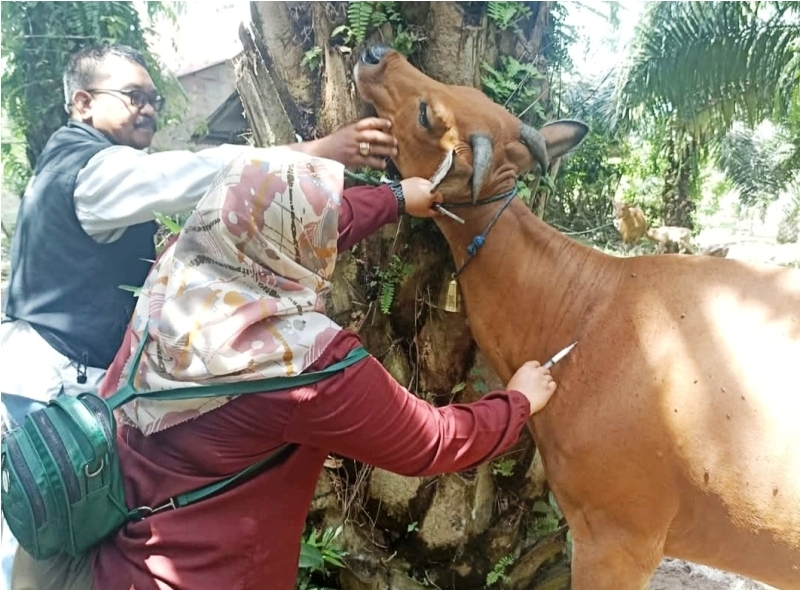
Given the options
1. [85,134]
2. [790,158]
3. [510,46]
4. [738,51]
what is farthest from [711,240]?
[85,134]

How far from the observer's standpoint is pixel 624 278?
2.04 meters

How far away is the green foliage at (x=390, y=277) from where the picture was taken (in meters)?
2.27

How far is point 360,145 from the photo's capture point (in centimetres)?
203

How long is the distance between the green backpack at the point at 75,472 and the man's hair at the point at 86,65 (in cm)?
102

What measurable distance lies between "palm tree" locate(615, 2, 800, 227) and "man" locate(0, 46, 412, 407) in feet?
8.96

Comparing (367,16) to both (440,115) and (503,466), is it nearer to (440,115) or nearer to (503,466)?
(440,115)

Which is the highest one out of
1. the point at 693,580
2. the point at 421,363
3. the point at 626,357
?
the point at 626,357

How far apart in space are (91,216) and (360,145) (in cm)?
83

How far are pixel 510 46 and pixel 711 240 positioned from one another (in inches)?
356

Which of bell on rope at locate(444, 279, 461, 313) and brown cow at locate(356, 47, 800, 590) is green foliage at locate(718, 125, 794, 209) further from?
bell on rope at locate(444, 279, 461, 313)

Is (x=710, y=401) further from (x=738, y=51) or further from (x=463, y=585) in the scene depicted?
(x=738, y=51)

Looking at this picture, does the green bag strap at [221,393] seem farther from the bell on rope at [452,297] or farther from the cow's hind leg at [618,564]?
the cow's hind leg at [618,564]

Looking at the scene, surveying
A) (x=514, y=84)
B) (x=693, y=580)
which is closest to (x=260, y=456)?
(x=514, y=84)

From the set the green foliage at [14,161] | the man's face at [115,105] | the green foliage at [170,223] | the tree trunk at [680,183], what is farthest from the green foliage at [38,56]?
the tree trunk at [680,183]
